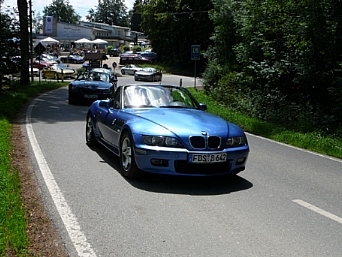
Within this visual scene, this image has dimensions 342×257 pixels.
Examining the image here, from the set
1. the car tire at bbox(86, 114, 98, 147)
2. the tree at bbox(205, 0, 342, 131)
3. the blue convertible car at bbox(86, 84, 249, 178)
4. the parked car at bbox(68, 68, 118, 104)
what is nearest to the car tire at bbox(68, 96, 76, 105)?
the parked car at bbox(68, 68, 118, 104)

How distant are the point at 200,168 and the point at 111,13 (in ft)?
548

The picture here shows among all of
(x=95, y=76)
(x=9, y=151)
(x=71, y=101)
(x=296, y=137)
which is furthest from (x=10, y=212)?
(x=95, y=76)

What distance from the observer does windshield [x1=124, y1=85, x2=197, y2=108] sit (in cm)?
853

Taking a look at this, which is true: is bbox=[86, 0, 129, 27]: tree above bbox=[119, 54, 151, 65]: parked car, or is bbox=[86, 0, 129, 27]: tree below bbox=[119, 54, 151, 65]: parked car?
above

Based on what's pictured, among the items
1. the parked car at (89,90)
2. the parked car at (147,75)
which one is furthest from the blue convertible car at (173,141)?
the parked car at (147,75)

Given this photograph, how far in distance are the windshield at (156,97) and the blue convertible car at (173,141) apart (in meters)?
0.05

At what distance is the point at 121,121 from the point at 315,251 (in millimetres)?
4015

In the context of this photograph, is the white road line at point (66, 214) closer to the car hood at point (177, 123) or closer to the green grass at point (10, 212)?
the green grass at point (10, 212)

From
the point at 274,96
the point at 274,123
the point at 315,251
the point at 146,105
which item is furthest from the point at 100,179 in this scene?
the point at 274,96

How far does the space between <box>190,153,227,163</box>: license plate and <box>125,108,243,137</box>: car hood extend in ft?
1.06

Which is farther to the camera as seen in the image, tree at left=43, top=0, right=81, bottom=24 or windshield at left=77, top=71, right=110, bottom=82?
tree at left=43, top=0, right=81, bottom=24

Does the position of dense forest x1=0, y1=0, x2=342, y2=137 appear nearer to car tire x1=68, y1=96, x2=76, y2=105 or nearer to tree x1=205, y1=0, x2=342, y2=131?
tree x1=205, y1=0, x2=342, y2=131

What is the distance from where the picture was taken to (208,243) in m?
4.85

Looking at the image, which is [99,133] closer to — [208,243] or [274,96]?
[208,243]
